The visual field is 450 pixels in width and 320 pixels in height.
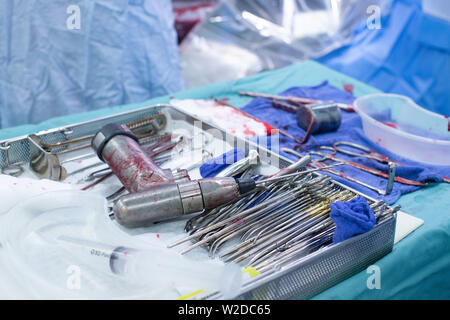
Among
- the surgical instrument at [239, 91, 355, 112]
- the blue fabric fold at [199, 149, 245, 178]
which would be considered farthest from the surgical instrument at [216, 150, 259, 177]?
the surgical instrument at [239, 91, 355, 112]

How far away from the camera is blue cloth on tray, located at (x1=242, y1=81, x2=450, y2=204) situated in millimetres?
1325

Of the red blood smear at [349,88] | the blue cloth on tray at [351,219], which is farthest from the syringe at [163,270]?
the red blood smear at [349,88]

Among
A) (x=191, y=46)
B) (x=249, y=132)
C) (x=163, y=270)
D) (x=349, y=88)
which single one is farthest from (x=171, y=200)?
(x=191, y=46)

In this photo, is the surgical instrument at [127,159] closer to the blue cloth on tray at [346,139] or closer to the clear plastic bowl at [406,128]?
the blue cloth on tray at [346,139]

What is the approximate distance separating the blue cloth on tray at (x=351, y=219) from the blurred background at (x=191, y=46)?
1.57m

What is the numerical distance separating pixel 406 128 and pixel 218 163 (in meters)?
0.88

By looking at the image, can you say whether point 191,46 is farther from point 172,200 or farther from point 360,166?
point 172,200

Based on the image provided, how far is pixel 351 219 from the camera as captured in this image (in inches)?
35.6

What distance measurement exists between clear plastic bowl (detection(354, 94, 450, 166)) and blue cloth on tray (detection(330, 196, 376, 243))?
651 mm

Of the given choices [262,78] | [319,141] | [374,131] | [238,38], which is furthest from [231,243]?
[238,38]

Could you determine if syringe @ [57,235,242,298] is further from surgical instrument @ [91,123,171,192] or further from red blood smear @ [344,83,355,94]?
red blood smear @ [344,83,355,94]

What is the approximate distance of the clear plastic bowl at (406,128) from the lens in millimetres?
1462
